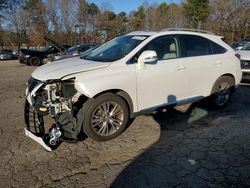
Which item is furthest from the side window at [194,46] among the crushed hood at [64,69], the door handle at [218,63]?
the crushed hood at [64,69]

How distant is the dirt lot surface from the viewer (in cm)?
300

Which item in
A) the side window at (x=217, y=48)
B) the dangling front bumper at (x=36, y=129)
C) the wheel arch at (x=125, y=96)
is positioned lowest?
the dangling front bumper at (x=36, y=129)

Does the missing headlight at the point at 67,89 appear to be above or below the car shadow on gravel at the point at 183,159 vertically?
above

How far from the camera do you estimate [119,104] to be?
3990 millimetres

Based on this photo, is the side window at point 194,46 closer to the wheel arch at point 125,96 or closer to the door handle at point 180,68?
the door handle at point 180,68

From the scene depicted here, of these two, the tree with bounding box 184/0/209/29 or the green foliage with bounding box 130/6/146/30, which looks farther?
the green foliage with bounding box 130/6/146/30

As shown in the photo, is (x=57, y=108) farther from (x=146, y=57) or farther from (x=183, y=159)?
(x=183, y=159)

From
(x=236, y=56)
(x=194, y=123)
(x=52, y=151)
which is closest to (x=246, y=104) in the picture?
(x=236, y=56)

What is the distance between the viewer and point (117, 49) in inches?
181

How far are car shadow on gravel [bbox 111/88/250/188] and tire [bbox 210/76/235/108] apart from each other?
482 mm

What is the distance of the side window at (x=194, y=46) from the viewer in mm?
4723

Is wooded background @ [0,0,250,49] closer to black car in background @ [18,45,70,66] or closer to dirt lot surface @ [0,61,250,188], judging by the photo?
black car in background @ [18,45,70,66]

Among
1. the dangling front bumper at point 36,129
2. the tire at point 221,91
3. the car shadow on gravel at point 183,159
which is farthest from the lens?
the tire at point 221,91

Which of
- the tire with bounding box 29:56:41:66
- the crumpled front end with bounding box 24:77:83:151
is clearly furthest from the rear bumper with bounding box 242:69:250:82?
the tire with bounding box 29:56:41:66
